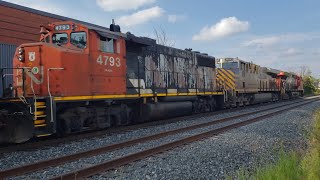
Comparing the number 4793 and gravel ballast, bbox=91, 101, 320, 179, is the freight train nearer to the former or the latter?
the number 4793

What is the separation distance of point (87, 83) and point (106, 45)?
143 cm

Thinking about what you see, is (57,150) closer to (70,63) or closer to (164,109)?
(70,63)

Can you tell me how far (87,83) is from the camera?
10.7 meters

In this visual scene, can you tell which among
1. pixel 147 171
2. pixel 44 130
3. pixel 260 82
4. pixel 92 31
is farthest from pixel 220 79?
pixel 147 171

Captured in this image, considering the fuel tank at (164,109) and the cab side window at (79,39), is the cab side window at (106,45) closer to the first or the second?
the cab side window at (79,39)

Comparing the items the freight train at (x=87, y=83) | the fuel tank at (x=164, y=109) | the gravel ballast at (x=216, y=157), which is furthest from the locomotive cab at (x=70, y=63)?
the gravel ballast at (x=216, y=157)

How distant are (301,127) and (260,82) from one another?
1747 centimetres

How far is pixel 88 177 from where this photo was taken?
5887 mm

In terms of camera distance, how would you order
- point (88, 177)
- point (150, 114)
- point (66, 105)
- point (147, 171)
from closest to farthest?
point (88, 177) → point (147, 171) → point (66, 105) → point (150, 114)

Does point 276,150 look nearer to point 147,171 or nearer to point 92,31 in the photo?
point 147,171

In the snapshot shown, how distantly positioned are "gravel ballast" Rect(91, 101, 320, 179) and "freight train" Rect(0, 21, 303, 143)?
330 cm

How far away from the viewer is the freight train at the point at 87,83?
350 inches

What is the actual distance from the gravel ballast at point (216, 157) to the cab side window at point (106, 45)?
414cm

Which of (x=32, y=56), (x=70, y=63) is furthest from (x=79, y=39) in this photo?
(x=32, y=56)
